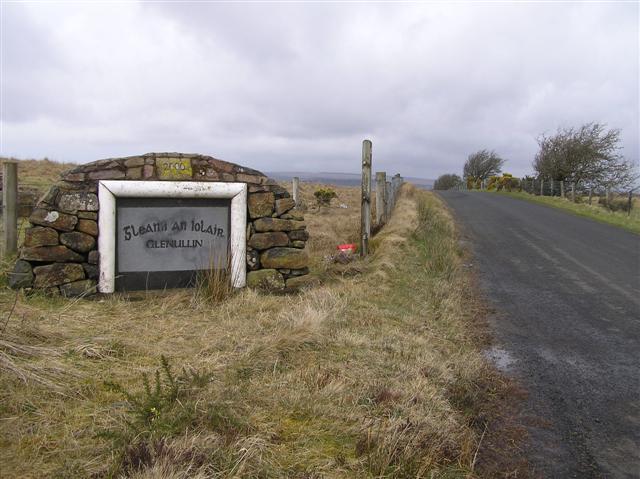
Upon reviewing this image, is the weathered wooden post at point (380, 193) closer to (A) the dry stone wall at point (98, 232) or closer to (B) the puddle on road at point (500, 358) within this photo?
(A) the dry stone wall at point (98, 232)

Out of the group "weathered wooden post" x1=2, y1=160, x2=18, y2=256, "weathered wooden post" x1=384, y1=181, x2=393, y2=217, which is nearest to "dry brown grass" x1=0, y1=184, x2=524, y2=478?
"weathered wooden post" x1=2, y1=160, x2=18, y2=256

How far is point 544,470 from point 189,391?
2.19m

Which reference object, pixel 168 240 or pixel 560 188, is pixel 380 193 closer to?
pixel 168 240

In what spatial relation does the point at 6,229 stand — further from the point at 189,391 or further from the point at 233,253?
the point at 189,391

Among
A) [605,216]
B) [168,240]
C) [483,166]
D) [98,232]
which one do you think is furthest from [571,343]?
[483,166]

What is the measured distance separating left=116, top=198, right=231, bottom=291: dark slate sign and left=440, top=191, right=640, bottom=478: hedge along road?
350cm

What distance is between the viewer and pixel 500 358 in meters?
4.67

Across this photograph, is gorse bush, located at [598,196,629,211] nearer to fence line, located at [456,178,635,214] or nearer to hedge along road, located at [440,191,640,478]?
fence line, located at [456,178,635,214]

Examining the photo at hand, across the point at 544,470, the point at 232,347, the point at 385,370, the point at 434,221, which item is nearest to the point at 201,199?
the point at 232,347

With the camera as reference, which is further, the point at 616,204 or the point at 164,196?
the point at 616,204

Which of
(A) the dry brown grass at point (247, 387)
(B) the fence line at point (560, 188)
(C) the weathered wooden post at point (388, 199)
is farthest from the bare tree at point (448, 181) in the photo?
(A) the dry brown grass at point (247, 387)

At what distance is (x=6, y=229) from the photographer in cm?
628

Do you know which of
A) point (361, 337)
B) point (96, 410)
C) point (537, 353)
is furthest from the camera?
point (537, 353)

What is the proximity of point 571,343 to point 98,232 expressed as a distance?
5330 mm
